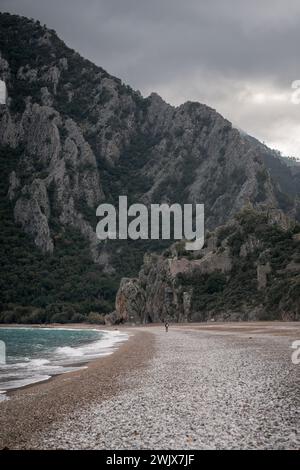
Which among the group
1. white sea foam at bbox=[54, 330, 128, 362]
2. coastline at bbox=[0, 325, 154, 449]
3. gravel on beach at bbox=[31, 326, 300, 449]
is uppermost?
gravel on beach at bbox=[31, 326, 300, 449]

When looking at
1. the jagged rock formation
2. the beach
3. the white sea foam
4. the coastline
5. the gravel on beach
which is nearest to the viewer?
the gravel on beach

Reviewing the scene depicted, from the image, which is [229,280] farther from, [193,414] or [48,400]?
[193,414]

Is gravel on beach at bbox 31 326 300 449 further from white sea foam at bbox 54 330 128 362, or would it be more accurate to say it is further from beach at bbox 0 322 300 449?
white sea foam at bbox 54 330 128 362

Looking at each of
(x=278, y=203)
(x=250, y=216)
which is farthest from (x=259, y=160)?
(x=250, y=216)

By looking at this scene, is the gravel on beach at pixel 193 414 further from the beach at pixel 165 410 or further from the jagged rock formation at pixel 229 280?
the jagged rock formation at pixel 229 280

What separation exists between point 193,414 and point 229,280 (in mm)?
78240

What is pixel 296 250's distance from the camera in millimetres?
76125

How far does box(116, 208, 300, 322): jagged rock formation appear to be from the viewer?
71625 millimetres

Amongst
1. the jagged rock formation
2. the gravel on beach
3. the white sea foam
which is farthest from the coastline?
the jagged rock formation

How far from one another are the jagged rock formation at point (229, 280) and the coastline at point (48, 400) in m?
47.8

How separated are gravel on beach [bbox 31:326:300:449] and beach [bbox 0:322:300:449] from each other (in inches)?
0.8

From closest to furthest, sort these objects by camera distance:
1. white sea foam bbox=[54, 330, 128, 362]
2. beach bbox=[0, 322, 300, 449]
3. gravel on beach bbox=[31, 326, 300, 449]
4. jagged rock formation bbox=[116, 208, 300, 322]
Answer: gravel on beach bbox=[31, 326, 300, 449] → beach bbox=[0, 322, 300, 449] → white sea foam bbox=[54, 330, 128, 362] → jagged rock formation bbox=[116, 208, 300, 322]
